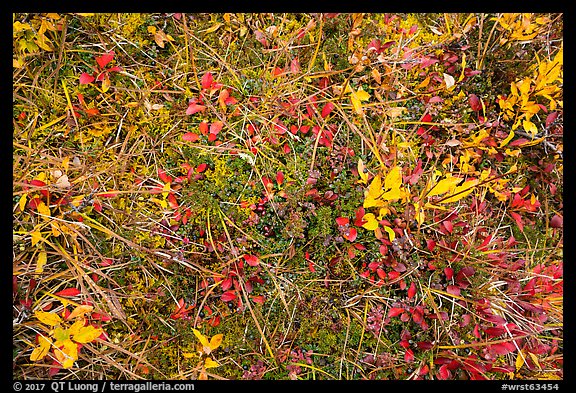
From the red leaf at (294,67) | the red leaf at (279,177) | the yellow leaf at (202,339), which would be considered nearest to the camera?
the yellow leaf at (202,339)

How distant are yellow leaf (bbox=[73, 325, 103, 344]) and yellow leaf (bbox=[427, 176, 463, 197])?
6.65 feet

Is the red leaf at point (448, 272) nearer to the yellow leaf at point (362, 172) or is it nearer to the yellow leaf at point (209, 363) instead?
the yellow leaf at point (362, 172)

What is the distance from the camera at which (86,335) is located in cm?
218

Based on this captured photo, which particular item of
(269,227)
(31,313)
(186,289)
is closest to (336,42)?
(269,227)

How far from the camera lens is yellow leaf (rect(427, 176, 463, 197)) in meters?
2.29

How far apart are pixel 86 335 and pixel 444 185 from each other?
2.13 meters

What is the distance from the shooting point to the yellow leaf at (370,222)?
2297 mm

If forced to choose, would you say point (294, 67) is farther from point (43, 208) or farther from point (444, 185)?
point (43, 208)

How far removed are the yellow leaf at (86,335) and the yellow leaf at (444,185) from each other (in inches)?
79.9

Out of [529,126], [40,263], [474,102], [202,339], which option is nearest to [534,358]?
[529,126]

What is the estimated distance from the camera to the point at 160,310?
2.40 metres

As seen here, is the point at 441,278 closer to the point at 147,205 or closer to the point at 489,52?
the point at 489,52

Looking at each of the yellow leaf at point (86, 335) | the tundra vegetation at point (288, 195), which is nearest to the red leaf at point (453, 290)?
the tundra vegetation at point (288, 195)

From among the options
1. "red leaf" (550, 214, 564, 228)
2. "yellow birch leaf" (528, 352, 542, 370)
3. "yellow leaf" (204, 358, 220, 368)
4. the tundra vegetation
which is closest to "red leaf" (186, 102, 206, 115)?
the tundra vegetation
